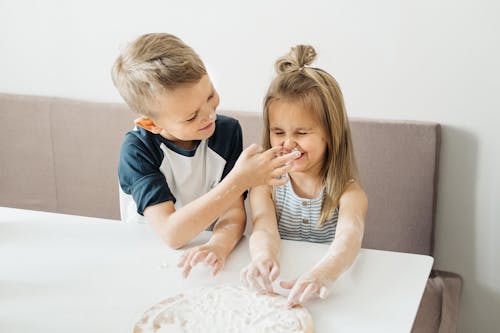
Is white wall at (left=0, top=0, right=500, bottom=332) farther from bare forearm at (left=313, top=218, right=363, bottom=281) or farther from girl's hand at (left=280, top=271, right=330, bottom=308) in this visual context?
girl's hand at (left=280, top=271, right=330, bottom=308)

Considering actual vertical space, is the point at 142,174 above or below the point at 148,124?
below

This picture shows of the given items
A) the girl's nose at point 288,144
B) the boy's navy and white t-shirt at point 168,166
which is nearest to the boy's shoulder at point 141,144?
the boy's navy and white t-shirt at point 168,166

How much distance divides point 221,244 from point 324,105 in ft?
1.28

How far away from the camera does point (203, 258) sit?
1231 millimetres

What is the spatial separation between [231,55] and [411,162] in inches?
26.5

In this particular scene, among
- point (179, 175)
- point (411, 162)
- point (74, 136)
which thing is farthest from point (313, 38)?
point (74, 136)

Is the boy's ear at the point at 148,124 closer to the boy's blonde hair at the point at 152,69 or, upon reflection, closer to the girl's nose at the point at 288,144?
the boy's blonde hair at the point at 152,69

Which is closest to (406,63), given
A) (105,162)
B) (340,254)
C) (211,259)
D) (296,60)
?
(296,60)

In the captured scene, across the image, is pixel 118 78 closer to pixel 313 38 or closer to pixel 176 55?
pixel 176 55

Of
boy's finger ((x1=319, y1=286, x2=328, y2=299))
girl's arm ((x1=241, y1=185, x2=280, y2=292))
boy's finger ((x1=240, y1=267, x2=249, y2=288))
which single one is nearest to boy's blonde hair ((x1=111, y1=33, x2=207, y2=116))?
girl's arm ((x1=241, y1=185, x2=280, y2=292))

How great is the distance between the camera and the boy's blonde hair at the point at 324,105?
4.65 ft

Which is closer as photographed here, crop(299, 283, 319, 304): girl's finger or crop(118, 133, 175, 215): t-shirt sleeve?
crop(299, 283, 319, 304): girl's finger

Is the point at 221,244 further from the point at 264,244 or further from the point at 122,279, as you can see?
the point at 122,279

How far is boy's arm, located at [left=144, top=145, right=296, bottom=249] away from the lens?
1316 millimetres
